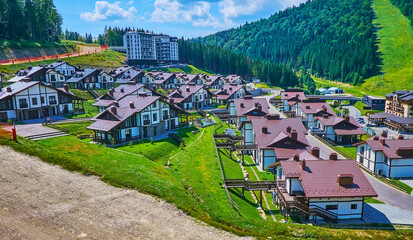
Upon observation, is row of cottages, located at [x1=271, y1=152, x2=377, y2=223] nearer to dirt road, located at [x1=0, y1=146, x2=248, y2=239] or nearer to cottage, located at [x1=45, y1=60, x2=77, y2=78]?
dirt road, located at [x1=0, y1=146, x2=248, y2=239]

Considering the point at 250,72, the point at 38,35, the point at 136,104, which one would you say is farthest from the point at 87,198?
the point at 250,72

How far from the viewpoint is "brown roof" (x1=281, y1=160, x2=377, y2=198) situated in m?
31.4

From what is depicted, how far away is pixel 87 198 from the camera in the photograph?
27156mm

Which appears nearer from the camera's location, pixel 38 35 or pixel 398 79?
pixel 38 35

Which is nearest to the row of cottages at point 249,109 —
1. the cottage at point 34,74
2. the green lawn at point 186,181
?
the green lawn at point 186,181

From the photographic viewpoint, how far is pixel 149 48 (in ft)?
542

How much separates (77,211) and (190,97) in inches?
2660

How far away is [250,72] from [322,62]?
2253 inches

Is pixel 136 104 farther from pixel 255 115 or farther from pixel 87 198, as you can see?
pixel 87 198

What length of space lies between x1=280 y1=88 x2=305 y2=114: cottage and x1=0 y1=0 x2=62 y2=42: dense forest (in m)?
95.4

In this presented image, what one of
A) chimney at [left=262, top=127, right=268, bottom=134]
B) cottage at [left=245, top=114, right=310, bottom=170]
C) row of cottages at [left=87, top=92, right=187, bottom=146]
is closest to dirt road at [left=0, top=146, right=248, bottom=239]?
row of cottages at [left=87, top=92, right=187, bottom=146]

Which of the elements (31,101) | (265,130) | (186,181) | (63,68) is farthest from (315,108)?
Result: (63,68)

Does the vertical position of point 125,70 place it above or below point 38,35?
below

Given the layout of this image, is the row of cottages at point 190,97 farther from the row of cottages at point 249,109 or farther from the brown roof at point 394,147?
the brown roof at point 394,147
